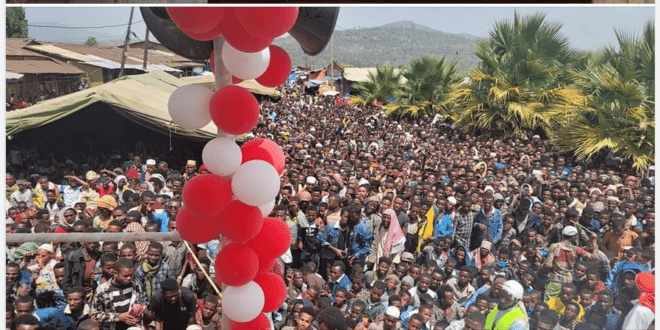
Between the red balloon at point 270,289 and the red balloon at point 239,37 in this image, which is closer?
the red balloon at point 239,37

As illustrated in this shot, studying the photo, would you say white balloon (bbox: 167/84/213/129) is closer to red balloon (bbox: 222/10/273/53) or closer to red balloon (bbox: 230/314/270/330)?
red balloon (bbox: 222/10/273/53)

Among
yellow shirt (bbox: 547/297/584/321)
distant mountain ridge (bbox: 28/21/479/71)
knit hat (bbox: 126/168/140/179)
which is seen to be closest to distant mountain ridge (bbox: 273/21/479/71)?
distant mountain ridge (bbox: 28/21/479/71)

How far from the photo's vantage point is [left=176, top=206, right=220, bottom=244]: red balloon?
1.39m

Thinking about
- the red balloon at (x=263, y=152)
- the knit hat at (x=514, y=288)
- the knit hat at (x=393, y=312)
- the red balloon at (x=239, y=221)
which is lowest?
the knit hat at (x=393, y=312)

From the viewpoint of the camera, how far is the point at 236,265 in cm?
137

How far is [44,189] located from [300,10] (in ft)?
13.5

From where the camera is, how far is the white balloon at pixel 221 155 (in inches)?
52.9

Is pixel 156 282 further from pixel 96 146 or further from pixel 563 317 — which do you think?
pixel 96 146

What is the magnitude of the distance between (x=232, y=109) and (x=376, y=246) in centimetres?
299

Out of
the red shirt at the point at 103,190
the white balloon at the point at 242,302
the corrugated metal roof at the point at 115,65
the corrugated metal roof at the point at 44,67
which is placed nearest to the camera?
the white balloon at the point at 242,302

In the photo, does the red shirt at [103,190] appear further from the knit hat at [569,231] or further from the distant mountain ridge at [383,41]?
the knit hat at [569,231]

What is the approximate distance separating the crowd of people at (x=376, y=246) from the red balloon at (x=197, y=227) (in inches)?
56.0

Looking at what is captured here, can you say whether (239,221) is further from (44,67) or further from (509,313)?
(44,67)

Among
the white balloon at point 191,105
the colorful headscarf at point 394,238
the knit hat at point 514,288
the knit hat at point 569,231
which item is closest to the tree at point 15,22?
the white balloon at point 191,105
